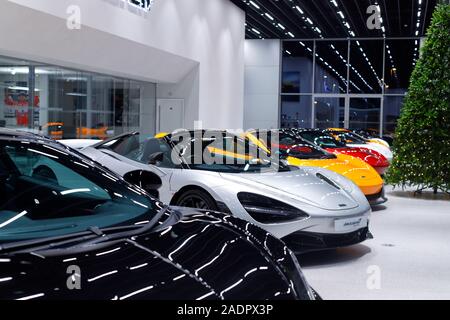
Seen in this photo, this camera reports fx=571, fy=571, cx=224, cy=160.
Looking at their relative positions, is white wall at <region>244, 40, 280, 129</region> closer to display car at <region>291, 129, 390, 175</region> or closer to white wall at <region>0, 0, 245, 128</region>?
white wall at <region>0, 0, 245, 128</region>

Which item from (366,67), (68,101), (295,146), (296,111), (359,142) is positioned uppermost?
(366,67)

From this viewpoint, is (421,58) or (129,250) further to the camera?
(421,58)

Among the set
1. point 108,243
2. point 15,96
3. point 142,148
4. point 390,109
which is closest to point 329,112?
point 390,109

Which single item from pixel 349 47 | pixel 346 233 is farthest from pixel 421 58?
pixel 349 47

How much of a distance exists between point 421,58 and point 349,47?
1579 centimetres

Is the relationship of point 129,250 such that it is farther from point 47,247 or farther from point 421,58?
point 421,58

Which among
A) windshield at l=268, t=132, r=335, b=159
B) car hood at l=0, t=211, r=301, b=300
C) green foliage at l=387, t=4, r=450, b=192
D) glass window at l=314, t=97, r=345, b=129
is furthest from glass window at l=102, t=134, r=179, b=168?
glass window at l=314, t=97, r=345, b=129

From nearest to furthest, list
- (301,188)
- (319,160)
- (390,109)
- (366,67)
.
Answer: (301,188) < (319,160) < (390,109) < (366,67)

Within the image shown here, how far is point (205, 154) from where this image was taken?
5.84 metres

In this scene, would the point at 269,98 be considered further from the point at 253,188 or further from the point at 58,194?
the point at 58,194

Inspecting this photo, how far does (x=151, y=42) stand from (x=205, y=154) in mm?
8915

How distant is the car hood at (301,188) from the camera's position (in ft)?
16.2

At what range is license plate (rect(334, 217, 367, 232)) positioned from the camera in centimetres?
487

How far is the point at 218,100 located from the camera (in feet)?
63.1
